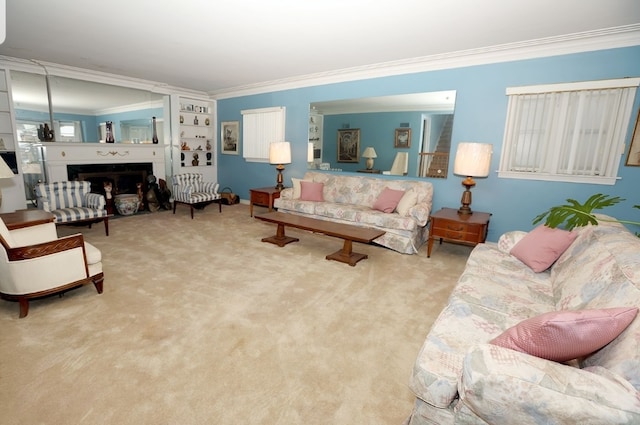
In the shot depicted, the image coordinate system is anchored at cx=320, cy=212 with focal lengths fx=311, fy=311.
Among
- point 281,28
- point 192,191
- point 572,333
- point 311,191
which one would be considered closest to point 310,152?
point 311,191

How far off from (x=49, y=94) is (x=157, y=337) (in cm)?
516

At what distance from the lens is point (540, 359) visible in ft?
3.83

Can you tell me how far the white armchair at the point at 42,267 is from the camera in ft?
7.38

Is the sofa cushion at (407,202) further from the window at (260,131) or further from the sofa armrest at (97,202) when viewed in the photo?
the sofa armrest at (97,202)

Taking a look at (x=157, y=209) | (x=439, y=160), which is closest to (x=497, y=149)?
(x=439, y=160)

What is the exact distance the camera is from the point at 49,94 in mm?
5023

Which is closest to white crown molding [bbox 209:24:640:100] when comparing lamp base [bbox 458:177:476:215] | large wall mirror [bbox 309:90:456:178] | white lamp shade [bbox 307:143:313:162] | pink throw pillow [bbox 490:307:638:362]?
large wall mirror [bbox 309:90:456:178]

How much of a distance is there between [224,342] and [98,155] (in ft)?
16.9

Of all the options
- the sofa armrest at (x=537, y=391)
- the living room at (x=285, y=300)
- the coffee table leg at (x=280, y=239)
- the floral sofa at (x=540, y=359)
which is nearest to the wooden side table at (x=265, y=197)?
the living room at (x=285, y=300)

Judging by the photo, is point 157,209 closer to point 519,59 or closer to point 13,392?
point 13,392

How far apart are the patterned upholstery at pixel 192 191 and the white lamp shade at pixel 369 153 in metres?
3.01

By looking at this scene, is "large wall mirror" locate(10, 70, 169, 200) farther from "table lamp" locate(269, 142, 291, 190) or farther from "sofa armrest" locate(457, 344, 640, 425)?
"sofa armrest" locate(457, 344, 640, 425)

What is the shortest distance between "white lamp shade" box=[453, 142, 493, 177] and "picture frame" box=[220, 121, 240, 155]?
478 centimetres

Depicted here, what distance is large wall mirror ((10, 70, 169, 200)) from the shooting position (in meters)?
4.88
